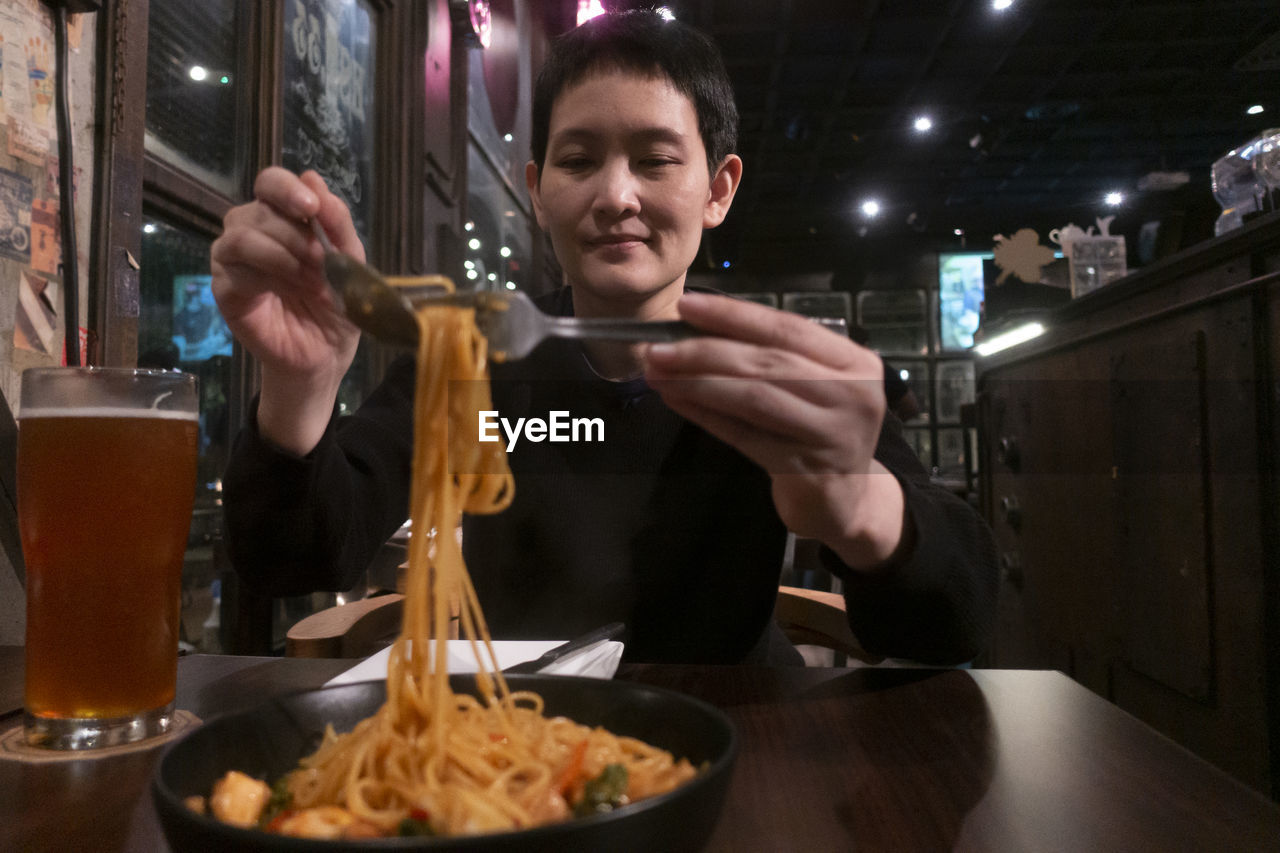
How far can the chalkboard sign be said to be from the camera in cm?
285

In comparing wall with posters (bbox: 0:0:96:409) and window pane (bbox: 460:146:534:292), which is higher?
window pane (bbox: 460:146:534:292)

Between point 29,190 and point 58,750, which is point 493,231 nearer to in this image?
point 29,190

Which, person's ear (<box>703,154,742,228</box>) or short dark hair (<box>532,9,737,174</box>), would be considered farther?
person's ear (<box>703,154,742,228</box>)

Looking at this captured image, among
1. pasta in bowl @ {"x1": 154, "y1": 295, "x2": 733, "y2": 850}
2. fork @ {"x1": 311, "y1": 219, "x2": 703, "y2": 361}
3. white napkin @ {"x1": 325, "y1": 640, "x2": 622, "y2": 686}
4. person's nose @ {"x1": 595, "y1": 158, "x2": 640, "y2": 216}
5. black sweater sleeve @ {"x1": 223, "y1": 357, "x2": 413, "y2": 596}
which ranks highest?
person's nose @ {"x1": 595, "y1": 158, "x2": 640, "y2": 216}

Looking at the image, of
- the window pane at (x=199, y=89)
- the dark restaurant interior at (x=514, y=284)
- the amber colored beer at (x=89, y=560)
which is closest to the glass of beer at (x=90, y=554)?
the amber colored beer at (x=89, y=560)

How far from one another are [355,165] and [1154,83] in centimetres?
796

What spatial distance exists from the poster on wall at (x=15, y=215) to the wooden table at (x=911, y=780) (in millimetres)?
845

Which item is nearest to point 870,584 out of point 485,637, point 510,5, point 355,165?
point 485,637

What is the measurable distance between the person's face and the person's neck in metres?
0.03

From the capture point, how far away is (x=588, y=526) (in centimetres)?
139

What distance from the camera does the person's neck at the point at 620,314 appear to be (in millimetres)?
1420

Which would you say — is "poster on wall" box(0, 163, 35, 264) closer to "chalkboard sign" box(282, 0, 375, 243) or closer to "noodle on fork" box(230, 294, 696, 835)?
"noodle on fork" box(230, 294, 696, 835)

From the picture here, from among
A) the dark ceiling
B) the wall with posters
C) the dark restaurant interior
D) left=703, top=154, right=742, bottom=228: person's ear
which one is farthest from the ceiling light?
the wall with posters

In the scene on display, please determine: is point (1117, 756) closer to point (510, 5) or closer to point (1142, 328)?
point (1142, 328)
